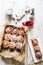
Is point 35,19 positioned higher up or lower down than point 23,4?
lower down

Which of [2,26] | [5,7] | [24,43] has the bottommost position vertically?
[24,43]

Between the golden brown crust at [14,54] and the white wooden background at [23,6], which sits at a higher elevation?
the white wooden background at [23,6]

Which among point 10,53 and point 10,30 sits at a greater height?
point 10,30

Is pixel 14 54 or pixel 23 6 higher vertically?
pixel 23 6

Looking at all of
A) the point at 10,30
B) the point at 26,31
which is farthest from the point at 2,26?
the point at 26,31

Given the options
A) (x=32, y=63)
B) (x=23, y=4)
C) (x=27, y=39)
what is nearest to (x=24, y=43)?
(x=27, y=39)

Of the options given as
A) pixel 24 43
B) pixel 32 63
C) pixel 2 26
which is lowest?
pixel 32 63

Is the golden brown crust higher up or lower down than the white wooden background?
lower down

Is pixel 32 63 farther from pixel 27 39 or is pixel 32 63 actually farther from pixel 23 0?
pixel 23 0

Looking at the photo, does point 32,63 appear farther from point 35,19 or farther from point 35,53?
point 35,19
